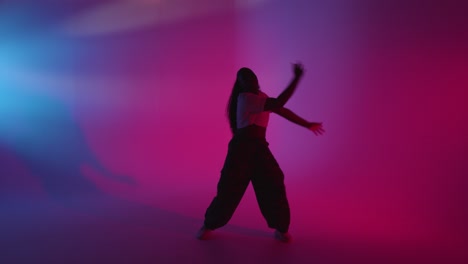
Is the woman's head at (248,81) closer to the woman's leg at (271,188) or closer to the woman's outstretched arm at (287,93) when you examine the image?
the woman's outstretched arm at (287,93)

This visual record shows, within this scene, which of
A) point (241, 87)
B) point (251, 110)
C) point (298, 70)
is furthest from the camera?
point (241, 87)

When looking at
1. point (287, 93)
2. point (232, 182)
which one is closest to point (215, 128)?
point (232, 182)

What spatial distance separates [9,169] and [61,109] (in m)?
0.80

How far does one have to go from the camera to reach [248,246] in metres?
2.29

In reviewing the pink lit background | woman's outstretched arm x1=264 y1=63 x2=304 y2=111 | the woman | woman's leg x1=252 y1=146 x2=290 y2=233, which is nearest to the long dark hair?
the woman

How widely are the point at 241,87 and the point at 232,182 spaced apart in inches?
25.9

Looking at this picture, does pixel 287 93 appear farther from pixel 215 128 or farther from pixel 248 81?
pixel 215 128

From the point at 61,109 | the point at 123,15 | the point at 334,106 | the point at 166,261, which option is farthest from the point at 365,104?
the point at 61,109

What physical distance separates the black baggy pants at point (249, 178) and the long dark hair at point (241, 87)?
0.24m

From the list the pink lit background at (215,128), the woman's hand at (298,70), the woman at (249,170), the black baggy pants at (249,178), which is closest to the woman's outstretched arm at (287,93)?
the woman's hand at (298,70)

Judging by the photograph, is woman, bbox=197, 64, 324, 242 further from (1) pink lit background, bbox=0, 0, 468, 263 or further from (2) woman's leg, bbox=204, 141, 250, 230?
(1) pink lit background, bbox=0, 0, 468, 263

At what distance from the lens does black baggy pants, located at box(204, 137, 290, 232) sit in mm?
2279

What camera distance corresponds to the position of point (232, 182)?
228 centimetres

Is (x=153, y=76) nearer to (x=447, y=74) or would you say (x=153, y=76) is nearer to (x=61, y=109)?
(x=61, y=109)
